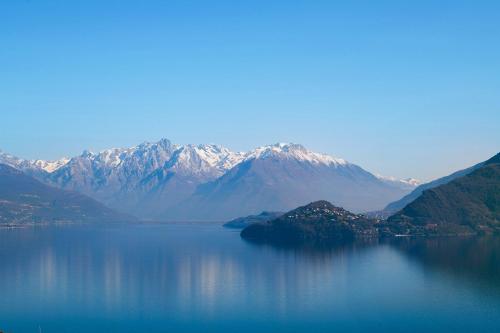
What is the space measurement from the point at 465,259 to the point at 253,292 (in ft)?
204

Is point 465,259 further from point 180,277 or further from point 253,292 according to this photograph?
point 180,277

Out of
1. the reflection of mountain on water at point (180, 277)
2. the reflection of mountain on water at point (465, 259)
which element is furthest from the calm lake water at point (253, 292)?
the reflection of mountain on water at point (465, 259)

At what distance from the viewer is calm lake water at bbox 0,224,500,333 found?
90125 mm

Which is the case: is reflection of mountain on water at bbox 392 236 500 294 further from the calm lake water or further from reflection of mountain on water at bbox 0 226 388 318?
reflection of mountain on water at bbox 0 226 388 318

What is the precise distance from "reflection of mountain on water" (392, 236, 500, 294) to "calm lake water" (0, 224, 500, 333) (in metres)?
0.29

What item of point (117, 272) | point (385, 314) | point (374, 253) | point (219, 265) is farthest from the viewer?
point (374, 253)

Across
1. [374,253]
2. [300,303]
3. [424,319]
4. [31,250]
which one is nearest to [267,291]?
[300,303]

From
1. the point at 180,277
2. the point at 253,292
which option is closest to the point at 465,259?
the point at 253,292

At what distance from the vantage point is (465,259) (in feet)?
504

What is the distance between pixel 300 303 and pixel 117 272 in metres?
48.7

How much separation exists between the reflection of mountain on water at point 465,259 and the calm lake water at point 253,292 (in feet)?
0.96

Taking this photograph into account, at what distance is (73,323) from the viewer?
9000 cm

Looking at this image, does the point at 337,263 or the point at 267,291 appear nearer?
the point at 267,291

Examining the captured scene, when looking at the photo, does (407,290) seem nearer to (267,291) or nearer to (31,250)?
(267,291)
